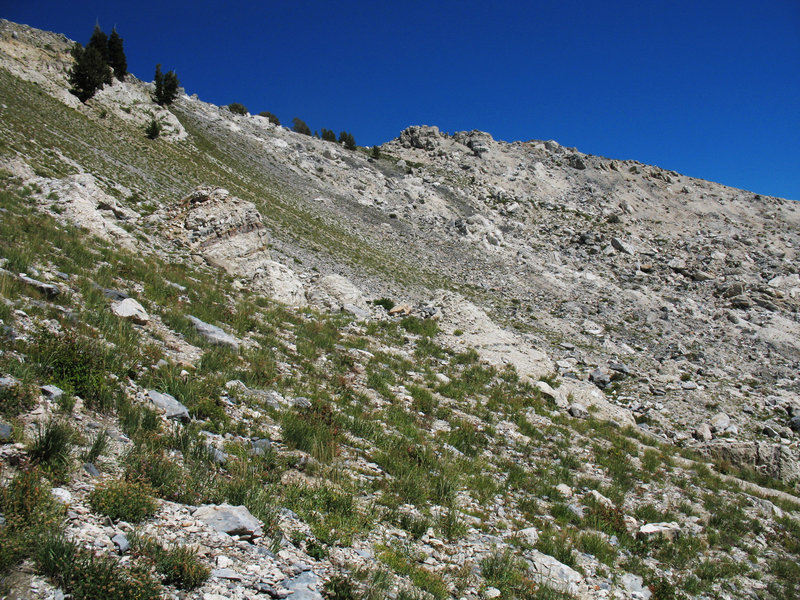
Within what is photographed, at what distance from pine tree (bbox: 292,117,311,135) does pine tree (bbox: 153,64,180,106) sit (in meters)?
31.5

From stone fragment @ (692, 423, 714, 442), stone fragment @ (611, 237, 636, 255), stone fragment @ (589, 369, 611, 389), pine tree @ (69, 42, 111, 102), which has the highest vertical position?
stone fragment @ (611, 237, 636, 255)

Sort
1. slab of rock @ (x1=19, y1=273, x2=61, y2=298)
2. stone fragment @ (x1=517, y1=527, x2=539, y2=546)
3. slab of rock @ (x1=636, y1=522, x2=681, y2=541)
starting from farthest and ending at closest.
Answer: slab of rock @ (x1=19, y1=273, x2=61, y2=298) < slab of rock @ (x1=636, y1=522, x2=681, y2=541) < stone fragment @ (x1=517, y1=527, x2=539, y2=546)

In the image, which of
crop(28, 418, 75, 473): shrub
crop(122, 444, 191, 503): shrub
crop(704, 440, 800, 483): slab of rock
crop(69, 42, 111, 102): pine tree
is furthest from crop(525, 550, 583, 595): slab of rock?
crop(69, 42, 111, 102): pine tree

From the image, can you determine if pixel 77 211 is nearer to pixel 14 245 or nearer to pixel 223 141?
pixel 14 245

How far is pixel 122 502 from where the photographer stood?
4.12 m

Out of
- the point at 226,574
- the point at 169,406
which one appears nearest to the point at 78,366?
the point at 169,406

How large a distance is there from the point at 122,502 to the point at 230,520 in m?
1.13

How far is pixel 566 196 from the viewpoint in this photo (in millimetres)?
64188

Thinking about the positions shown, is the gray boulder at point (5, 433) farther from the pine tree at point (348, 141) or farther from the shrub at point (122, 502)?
the pine tree at point (348, 141)

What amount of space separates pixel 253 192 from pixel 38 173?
1921 cm

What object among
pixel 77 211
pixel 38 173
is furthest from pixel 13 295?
pixel 38 173

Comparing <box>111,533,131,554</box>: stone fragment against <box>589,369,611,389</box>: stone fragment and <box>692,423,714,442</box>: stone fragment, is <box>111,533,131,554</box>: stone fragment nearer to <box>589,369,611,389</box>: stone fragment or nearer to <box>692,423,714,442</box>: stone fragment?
<box>692,423,714,442</box>: stone fragment

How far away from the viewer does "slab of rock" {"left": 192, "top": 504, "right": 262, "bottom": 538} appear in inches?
176

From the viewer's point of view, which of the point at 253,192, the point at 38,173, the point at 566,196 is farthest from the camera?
the point at 566,196
